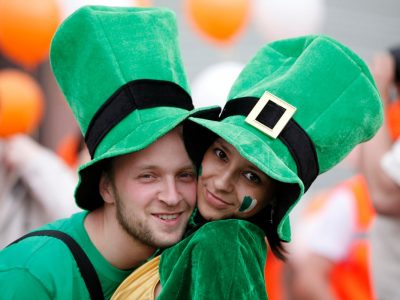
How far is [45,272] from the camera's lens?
216 centimetres

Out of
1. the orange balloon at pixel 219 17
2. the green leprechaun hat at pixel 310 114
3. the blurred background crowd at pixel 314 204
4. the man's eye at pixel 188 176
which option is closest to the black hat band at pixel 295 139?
the green leprechaun hat at pixel 310 114

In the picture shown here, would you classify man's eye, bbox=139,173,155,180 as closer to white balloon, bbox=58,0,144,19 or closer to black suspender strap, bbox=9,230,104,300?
black suspender strap, bbox=9,230,104,300

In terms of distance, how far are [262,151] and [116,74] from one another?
0.52m

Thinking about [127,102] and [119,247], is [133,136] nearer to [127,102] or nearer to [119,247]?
[127,102]

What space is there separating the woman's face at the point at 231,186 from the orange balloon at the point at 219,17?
2.18m

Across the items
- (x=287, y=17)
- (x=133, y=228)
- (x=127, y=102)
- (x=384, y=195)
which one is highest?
(x=127, y=102)

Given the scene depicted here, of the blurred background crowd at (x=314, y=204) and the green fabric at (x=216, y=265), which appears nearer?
the green fabric at (x=216, y=265)

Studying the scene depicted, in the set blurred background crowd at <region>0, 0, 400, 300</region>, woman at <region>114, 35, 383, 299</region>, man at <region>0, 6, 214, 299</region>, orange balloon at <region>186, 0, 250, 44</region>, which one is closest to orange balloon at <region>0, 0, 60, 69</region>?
blurred background crowd at <region>0, 0, 400, 300</region>

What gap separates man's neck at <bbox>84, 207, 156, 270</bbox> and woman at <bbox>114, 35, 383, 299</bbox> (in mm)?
181

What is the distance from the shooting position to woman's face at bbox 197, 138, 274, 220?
207cm

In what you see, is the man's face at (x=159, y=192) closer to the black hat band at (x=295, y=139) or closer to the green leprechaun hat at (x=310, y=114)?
the green leprechaun hat at (x=310, y=114)

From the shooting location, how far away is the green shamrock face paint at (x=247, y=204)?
209 cm

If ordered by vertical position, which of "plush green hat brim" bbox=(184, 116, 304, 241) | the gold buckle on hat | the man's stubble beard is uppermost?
the gold buckle on hat

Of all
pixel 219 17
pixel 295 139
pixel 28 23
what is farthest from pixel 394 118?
pixel 28 23
